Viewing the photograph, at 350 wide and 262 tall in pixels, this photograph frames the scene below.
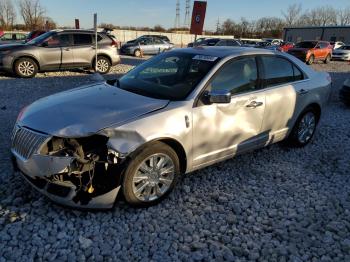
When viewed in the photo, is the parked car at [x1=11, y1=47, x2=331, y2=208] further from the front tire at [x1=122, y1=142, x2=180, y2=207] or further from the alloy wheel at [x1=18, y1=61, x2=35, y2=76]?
the alloy wheel at [x1=18, y1=61, x2=35, y2=76]

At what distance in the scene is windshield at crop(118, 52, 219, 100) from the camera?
3733mm

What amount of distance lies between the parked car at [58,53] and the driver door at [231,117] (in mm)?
8950

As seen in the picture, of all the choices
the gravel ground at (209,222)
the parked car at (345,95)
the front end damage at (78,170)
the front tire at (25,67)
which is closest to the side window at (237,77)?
the gravel ground at (209,222)

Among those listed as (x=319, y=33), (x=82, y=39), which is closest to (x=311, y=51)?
(x=82, y=39)

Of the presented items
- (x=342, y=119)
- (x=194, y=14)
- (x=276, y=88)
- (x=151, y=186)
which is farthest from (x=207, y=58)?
(x=194, y=14)

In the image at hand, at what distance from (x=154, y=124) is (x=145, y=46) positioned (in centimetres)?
2131

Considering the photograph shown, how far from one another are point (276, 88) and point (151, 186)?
2.29m

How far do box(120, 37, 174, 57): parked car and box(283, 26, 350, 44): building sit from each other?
125ft

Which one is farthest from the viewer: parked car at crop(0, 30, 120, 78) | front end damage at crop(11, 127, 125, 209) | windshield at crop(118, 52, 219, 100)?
parked car at crop(0, 30, 120, 78)

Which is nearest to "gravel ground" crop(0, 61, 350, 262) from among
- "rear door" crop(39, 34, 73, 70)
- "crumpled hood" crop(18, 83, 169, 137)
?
"crumpled hood" crop(18, 83, 169, 137)

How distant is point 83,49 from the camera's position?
1187 centimetres

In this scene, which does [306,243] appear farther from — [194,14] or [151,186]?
[194,14]

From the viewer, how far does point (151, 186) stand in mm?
3396

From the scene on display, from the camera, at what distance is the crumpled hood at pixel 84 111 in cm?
305
